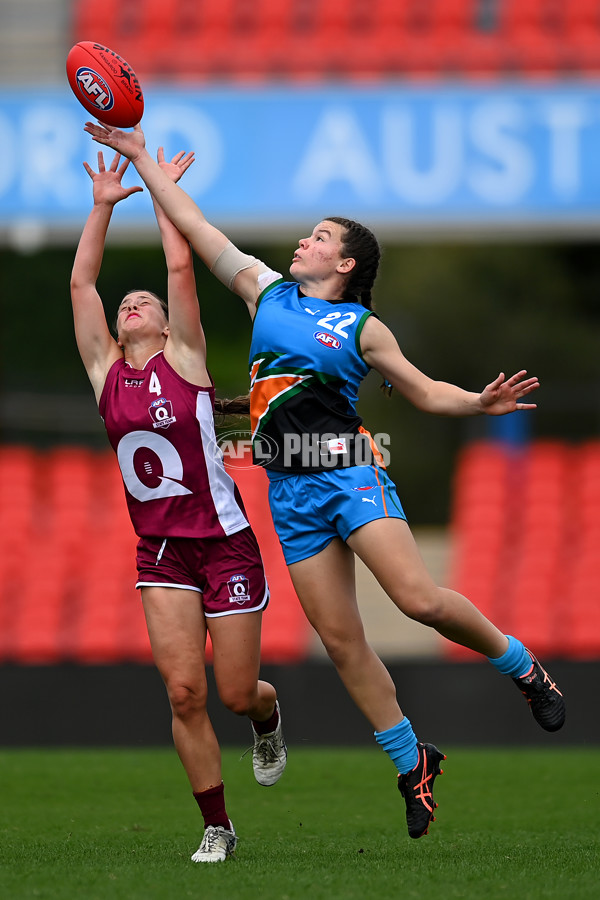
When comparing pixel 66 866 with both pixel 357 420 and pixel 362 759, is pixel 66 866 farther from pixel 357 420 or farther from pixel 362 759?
pixel 362 759

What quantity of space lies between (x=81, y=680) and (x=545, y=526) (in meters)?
4.07

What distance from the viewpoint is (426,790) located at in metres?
4.36

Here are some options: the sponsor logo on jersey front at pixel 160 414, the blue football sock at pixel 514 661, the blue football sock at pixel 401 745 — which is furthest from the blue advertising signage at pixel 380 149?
the blue football sock at pixel 401 745

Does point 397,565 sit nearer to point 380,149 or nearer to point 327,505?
point 327,505

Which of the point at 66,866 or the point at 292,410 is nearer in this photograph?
the point at 66,866

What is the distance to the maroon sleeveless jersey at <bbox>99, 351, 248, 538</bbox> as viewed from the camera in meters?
4.44

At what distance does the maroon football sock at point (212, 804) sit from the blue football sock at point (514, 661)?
108cm

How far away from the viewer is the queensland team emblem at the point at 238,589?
4371 millimetres

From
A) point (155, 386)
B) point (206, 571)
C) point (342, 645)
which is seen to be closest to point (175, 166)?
point (155, 386)

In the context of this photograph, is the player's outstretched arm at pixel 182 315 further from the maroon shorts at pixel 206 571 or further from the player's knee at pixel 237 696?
the player's knee at pixel 237 696

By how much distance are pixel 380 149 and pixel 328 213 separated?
621mm

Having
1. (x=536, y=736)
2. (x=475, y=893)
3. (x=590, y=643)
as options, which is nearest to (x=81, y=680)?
(x=536, y=736)

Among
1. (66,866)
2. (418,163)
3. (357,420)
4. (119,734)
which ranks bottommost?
(119,734)

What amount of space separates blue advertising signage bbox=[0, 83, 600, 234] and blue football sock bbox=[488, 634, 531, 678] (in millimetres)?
5614
